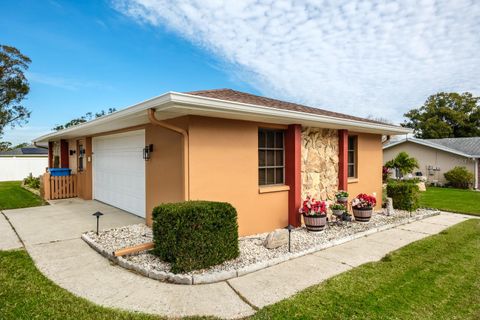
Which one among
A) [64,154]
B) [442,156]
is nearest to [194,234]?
[64,154]

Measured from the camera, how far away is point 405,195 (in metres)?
9.38

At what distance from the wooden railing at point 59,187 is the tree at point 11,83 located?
17.6 m

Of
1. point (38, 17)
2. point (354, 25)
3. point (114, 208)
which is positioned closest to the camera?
point (354, 25)

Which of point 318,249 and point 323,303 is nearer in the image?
point 323,303

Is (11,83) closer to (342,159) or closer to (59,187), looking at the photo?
(59,187)

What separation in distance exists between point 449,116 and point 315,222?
1415 inches

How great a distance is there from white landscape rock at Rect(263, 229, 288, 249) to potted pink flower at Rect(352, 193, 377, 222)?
10.2 ft

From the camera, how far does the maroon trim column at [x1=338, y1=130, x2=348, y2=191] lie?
26.6ft

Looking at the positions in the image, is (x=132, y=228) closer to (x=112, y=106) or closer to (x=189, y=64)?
(x=189, y=64)

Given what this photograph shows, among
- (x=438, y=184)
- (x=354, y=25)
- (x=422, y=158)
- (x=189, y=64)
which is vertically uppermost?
(x=189, y=64)

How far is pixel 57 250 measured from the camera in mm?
5117

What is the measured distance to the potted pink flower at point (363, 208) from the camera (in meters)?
7.41

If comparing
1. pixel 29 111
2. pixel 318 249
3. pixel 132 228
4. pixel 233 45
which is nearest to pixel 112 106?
pixel 29 111

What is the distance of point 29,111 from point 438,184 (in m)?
34.2
